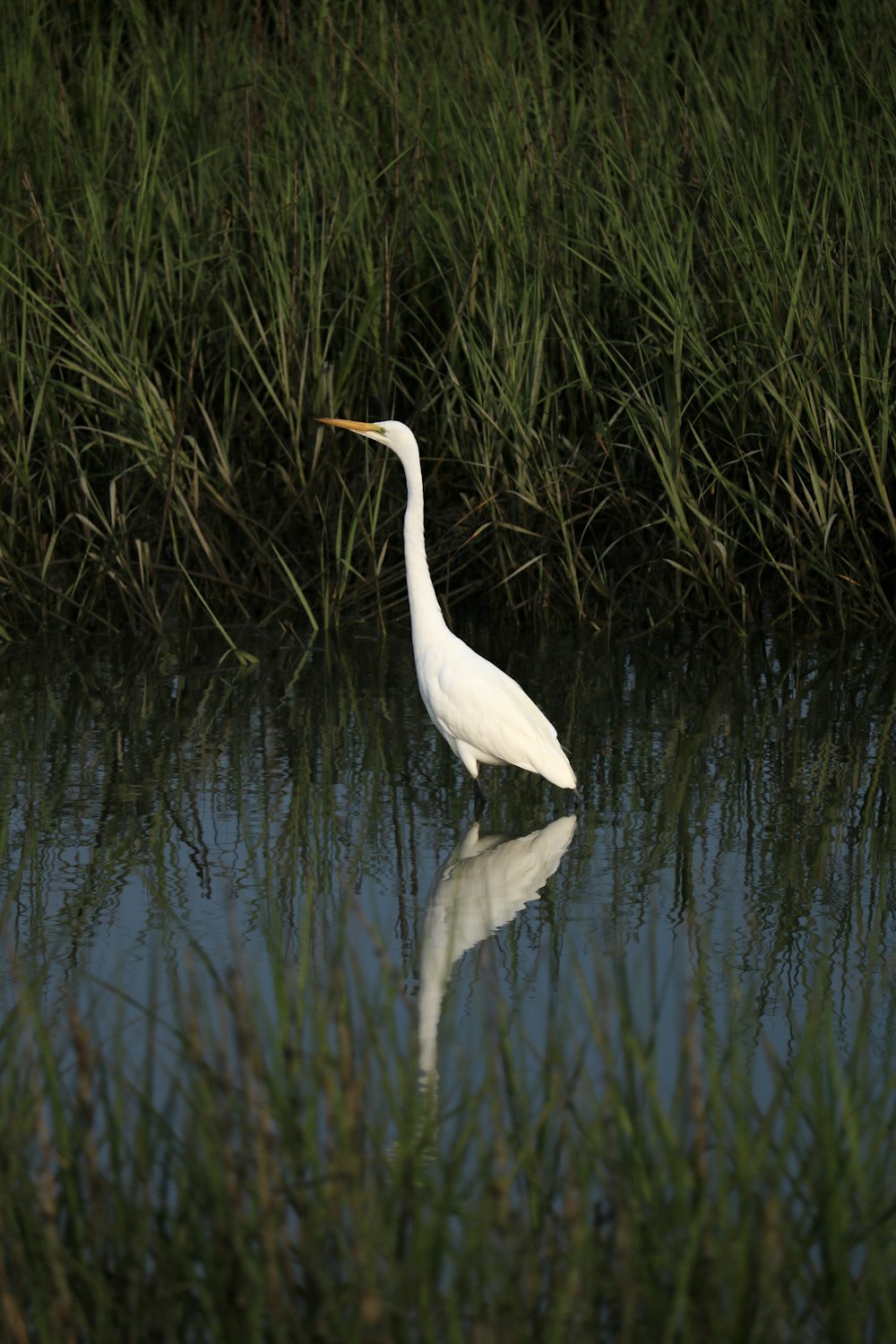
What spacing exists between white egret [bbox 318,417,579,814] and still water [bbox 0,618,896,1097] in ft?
0.55

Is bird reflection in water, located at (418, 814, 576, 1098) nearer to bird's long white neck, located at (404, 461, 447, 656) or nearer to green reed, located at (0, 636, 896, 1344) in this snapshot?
green reed, located at (0, 636, 896, 1344)

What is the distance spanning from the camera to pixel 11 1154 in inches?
89.1

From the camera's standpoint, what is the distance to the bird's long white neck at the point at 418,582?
16.0ft

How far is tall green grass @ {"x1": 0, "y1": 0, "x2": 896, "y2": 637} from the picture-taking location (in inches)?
227

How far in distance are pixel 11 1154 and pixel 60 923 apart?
159 cm

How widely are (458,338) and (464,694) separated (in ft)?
5.85

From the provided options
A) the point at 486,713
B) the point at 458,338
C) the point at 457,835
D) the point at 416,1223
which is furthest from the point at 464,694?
the point at 416,1223

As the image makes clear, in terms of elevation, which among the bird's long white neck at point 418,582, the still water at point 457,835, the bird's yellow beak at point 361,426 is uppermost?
the bird's yellow beak at point 361,426

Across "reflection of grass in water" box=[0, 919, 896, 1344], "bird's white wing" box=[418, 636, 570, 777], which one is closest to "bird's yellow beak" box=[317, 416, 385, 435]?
"bird's white wing" box=[418, 636, 570, 777]

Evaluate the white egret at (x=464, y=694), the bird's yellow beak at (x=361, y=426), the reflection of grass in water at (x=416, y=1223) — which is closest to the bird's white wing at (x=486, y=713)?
the white egret at (x=464, y=694)

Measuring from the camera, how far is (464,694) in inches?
183

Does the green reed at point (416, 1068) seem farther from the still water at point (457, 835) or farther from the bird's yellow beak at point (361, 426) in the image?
the bird's yellow beak at point (361, 426)

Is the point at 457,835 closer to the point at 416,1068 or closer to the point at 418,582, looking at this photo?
the point at 418,582

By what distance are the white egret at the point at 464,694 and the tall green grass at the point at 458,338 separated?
100cm
